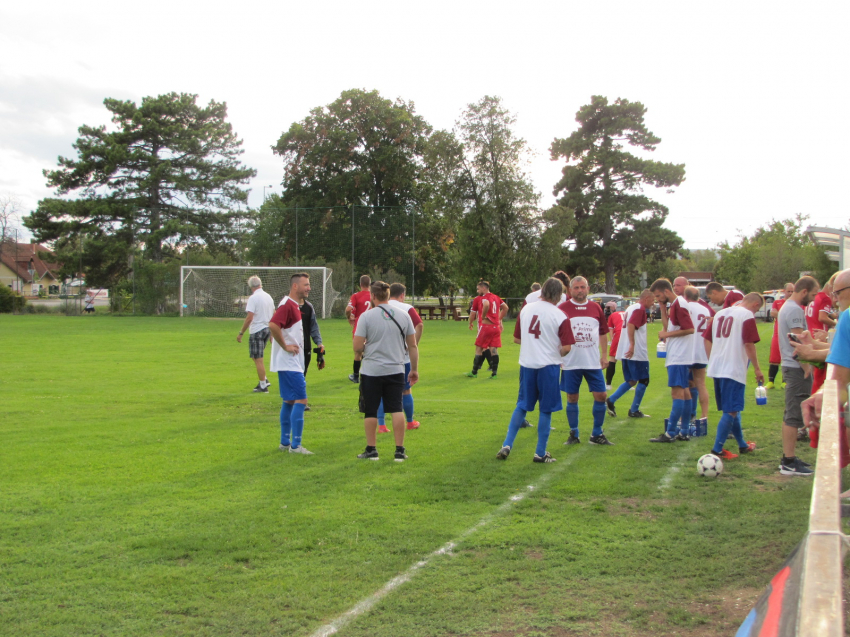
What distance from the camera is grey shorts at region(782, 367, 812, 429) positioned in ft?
20.9

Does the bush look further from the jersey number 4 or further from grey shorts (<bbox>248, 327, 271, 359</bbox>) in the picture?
the jersey number 4

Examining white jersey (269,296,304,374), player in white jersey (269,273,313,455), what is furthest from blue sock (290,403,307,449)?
white jersey (269,296,304,374)

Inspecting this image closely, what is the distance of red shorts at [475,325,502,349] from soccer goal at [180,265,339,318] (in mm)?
25321

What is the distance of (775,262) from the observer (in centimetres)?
5247

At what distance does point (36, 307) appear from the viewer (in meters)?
42.4

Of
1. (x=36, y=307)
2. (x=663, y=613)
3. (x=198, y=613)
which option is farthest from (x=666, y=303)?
(x=36, y=307)

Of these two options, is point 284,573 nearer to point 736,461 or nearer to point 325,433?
point 325,433

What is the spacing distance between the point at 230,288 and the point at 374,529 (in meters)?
35.3

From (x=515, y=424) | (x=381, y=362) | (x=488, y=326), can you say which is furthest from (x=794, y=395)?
(x=488, y=326)

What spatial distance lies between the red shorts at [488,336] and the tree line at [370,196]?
2644 cm

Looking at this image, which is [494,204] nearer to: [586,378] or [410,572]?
[586,378]

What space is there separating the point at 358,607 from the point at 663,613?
5.13ft

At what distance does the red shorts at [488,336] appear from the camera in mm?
13281

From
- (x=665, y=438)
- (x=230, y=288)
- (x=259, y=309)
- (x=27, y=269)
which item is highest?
(x=27, y=269)
